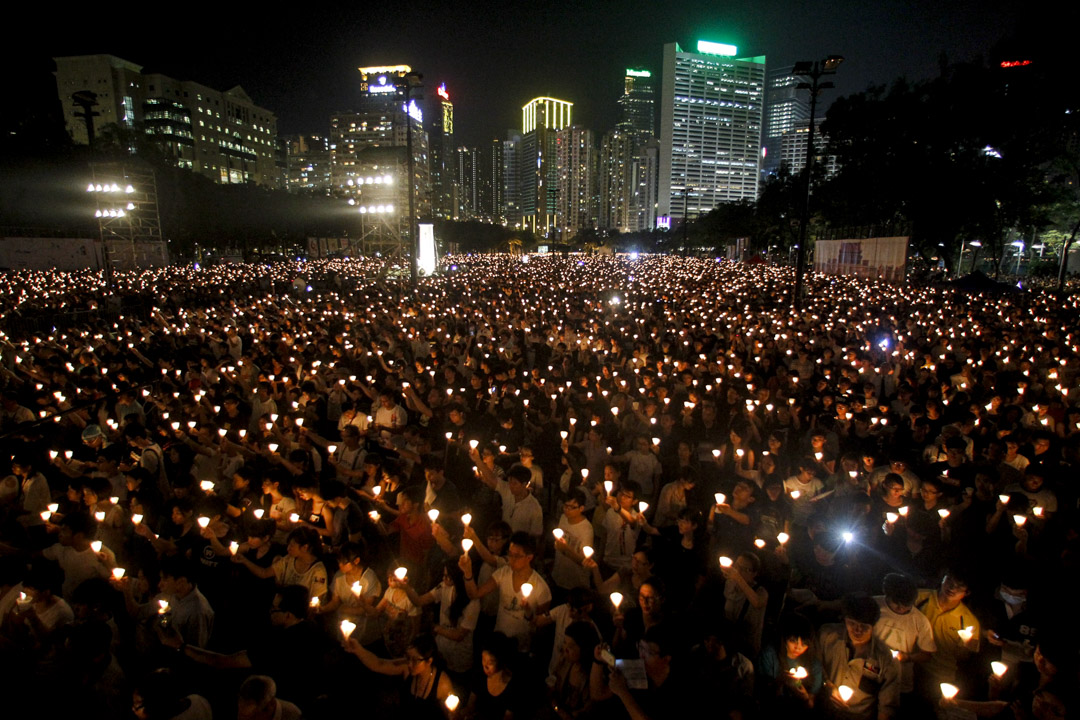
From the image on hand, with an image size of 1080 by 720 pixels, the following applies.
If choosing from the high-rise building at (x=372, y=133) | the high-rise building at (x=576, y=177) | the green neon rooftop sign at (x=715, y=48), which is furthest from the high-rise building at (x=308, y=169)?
the green neon rooftop sign at (x=715, y=48)

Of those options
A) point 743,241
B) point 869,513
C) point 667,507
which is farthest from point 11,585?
point 743,241

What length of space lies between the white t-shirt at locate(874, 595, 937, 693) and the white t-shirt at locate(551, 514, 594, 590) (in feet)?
6.51

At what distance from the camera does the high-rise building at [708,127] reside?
500ft

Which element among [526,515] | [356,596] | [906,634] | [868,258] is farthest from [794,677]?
[868,258]

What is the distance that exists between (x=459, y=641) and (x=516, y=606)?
17.5 inches

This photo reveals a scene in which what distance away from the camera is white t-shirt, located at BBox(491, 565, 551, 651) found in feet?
13.4

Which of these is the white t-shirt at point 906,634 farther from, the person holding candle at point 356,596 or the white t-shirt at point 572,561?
the person holding candle at point 356,596

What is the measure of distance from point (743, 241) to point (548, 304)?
159ft

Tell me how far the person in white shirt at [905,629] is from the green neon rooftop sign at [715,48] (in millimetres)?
176479

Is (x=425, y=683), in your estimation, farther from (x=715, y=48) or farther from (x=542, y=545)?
(x=715, y=48)

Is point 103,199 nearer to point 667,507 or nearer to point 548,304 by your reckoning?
point 548,304

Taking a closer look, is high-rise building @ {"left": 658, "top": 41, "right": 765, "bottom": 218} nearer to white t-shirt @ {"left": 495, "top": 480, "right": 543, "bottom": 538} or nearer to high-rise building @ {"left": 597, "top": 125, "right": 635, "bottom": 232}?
high-rise building @ {"left": 597, "top": 125, "right": 635, "bottom": 232}

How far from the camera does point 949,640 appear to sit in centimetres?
380

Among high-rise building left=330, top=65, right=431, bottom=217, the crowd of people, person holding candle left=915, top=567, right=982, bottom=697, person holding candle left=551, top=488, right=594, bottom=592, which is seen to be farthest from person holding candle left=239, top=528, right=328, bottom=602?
high-rise building left=330, top=65, right=431, bottom=217
